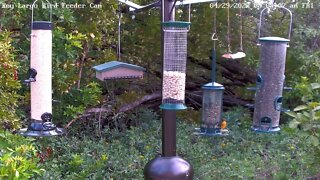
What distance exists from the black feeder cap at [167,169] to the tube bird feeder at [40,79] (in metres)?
0.98

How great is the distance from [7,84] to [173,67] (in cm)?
157

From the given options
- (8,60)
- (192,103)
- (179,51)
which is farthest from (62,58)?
(192,103)

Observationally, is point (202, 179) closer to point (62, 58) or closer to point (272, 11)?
point (62, 58)

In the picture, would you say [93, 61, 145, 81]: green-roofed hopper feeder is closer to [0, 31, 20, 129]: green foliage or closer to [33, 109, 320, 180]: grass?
[0, 31, 20, 129]: green foliage

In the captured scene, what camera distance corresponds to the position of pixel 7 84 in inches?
151

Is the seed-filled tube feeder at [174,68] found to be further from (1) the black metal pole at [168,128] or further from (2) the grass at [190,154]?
(2) the grass at [190,154]

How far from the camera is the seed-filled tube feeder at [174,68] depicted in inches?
108

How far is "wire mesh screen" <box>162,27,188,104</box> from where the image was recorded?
2.76m

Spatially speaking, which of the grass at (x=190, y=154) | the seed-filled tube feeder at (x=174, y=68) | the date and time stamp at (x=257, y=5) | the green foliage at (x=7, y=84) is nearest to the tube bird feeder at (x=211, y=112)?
the grass at (x=190, y=154)

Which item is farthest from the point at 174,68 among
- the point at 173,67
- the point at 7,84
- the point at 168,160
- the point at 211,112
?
the point at 7,84

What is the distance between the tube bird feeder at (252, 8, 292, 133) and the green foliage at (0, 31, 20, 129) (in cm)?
182

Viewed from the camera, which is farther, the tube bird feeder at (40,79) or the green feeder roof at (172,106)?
the tube bird feeder at (40,79)

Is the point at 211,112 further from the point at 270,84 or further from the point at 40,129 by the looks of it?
the point at 40,129

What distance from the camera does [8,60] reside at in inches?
149
